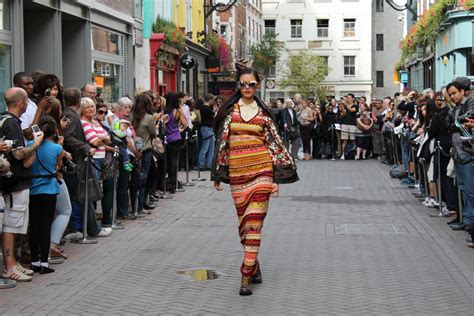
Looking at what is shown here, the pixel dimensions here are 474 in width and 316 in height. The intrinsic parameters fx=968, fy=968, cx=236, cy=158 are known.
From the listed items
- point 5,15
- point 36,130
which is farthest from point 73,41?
point 36,130

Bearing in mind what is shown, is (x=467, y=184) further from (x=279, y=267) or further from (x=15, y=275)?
(x=15, y=275)

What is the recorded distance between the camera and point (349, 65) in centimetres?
8162

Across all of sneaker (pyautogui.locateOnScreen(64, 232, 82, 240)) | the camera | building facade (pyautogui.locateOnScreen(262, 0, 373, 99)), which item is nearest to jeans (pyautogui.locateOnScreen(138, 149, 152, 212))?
sneaker (pyautogui.locateOnScreen(64, 232, 82, 240))

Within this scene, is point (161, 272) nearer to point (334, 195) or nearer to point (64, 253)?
point (64, 253)

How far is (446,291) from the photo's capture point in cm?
856

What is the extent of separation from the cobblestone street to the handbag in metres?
0.58

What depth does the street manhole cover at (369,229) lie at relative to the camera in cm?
1257

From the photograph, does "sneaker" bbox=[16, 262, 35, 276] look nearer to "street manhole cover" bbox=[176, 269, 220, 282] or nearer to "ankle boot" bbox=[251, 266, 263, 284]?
"street manhole cover" bbox=[176, 269, 220, 282]

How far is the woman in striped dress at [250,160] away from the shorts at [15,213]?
1.86 meters

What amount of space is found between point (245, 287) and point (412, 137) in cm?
1005

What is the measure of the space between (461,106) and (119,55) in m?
16.4

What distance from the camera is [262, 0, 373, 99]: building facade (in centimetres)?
8100

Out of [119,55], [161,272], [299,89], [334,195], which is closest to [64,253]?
[161,272]

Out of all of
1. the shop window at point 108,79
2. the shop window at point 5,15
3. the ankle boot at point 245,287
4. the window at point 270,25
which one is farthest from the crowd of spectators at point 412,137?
the window at point 270,25
